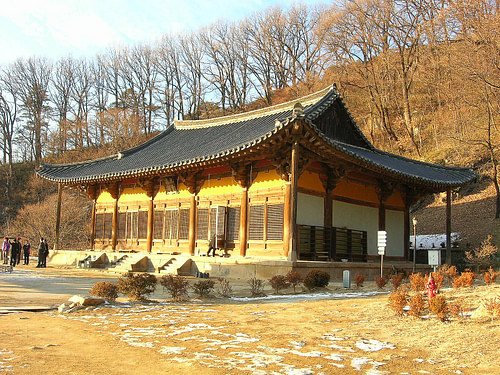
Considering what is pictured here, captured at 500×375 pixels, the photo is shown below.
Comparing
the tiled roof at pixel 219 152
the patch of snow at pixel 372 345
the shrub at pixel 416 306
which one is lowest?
the patch of snow at pixel 372 345

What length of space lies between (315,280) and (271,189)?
17.4ft

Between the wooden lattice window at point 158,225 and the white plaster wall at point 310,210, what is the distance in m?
8.30

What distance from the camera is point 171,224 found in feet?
74.7

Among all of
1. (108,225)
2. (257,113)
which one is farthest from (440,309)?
(108,225)

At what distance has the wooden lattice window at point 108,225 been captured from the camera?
26922 mm

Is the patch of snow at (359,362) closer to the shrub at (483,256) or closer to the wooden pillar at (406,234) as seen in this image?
the shrub at (483,256)

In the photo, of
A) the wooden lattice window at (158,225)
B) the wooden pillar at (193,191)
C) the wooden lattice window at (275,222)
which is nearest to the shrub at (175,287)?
the wooden lattice window at (275,222)

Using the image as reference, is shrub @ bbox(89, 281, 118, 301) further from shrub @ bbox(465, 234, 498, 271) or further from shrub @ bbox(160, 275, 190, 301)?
shrub @ bbox(465, 234, 498, 271)

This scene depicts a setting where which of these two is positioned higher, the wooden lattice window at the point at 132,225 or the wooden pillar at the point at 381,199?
the wooden pillar at the point at 381,199

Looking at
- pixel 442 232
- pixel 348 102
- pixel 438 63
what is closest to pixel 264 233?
pixel 442 232

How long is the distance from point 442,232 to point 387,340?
2444 cm

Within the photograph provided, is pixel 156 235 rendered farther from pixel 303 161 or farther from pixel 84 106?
pixel 84 106

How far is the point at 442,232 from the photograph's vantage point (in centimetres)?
2936

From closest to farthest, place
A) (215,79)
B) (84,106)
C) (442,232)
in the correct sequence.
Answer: (442,232) < (215,79) < (84,106)
